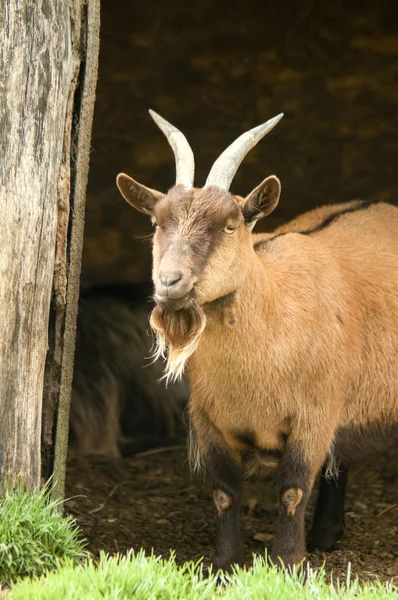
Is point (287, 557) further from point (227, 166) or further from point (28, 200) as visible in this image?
point (28, 200)

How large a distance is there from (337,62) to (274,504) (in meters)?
3.42

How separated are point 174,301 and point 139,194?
0.82 meters

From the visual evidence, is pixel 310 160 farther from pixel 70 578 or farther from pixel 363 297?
pixel 70 578

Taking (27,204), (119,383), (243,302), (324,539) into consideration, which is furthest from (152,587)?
(119,383)

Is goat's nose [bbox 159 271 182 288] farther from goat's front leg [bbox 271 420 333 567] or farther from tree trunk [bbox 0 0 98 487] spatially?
goat's front leg [bbox 271 420 333 567]

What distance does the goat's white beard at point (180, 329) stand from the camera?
4711 mm

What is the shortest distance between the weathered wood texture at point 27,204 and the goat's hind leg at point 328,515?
2.33 m

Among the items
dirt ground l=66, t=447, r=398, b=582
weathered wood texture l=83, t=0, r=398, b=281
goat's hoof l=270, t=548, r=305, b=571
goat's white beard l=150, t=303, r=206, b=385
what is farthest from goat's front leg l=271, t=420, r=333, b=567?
weathered wood texture l=83, t=0, r=398, b=281

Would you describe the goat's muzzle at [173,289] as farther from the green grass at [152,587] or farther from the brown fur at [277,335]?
the green grass at [152,587]

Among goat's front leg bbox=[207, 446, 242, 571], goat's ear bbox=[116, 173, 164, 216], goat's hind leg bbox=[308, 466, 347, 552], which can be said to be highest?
goat's ear bbox=[116, 173, 164, 216]

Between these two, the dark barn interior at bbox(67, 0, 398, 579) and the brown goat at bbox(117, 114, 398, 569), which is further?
the dark barn interior at bbox(67, 0, 398, 579)

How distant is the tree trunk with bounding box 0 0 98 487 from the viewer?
15.1 feet

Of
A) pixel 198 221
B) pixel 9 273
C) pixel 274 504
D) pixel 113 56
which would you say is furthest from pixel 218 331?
pixel 113 56

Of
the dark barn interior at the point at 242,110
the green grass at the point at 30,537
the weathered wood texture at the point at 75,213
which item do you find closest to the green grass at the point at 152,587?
the green grass at the point at 30,537
